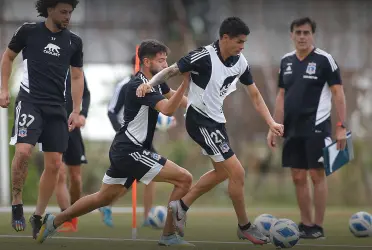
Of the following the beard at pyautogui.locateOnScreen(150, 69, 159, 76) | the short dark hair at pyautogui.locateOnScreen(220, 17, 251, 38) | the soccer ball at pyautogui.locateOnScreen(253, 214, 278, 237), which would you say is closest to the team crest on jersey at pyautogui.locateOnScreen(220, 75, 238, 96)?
the short dark hair at pyautogui.locateOnScreen(220, 17, 251, 38)

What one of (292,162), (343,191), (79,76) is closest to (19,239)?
(79,76)

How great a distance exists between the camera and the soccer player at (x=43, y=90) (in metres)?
8.56

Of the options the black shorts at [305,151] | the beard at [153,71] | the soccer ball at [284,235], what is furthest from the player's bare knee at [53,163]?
the black shorts at [305,151]

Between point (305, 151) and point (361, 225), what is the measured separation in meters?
0.95

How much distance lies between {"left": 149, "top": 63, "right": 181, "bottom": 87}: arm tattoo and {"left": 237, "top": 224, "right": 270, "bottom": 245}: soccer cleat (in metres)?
1.48

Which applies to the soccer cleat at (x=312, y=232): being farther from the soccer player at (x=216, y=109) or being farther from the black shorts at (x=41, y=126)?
the black shorts at (x=41, y=126)

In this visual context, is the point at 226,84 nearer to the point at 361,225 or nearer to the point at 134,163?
the point at 134,163

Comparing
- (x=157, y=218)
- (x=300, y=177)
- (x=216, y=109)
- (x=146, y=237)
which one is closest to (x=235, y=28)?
(x=216, y=109)

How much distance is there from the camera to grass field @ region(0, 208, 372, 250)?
8.42m

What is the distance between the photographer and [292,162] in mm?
9961

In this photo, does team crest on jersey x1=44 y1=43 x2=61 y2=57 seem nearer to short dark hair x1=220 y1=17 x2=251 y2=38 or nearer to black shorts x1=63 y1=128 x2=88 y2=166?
short dark hair x1=220 y1=17 x2=251 y2=38

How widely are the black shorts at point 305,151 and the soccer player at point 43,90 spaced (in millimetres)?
2444

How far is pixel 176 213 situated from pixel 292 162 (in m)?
2.14

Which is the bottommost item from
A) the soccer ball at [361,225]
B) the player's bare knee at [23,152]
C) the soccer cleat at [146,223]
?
the soccer cleat at [146,223]
